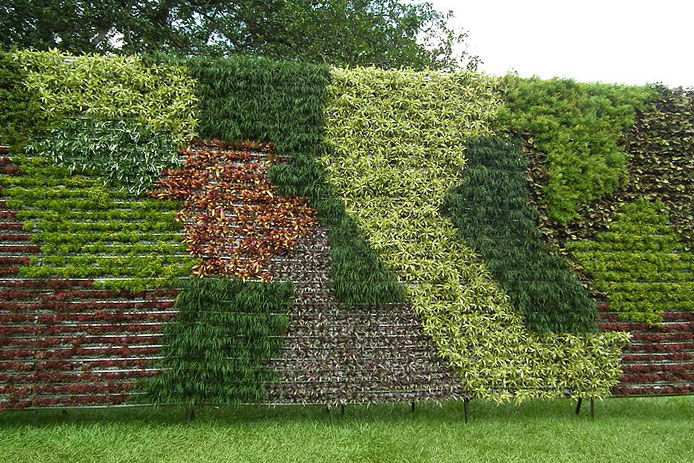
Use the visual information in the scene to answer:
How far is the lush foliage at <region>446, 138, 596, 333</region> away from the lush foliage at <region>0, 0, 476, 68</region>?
542 cm

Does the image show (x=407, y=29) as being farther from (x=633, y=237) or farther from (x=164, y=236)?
(x=164, y=236)

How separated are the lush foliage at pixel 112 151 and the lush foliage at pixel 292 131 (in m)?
0.48

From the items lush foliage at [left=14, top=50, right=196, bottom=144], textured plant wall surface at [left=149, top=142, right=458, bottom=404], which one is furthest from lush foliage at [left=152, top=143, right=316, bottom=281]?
lush foliage at [left=14, top=50, right=196, bottom=144]

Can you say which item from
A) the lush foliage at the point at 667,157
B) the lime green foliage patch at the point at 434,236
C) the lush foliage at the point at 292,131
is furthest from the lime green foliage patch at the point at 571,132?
the lush foliage at the point at 292,131

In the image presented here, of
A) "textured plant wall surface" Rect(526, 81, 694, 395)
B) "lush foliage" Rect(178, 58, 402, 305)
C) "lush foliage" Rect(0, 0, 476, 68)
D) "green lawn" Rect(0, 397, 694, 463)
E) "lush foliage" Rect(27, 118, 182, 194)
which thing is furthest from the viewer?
"lush foliage" Rect(0, 0, 476, 68)

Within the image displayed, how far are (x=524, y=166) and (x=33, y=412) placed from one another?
5365mm

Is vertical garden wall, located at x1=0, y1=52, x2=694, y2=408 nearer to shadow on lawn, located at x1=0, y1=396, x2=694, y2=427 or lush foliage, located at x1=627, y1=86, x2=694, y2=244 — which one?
lush foliage, located at x1=627, y1=86, x2=694, y2=244

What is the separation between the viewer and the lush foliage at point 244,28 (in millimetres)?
8055

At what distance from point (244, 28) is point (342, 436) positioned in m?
9.15

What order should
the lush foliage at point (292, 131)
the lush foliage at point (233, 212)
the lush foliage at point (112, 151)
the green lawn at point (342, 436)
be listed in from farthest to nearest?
the lush foliage at point (292, 131) → the lush foliage at point (233, 212) → the lush foliage at point (112, 151) → the green lawn at point (342, 436)

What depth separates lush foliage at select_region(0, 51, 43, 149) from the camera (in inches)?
148

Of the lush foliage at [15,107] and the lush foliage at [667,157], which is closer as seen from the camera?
the lush foliage at [15,107]

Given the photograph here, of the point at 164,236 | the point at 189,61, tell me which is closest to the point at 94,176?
the point at 164,236

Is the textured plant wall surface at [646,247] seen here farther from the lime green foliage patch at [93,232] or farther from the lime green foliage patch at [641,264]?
the lime green foliage patch at [93,232]
